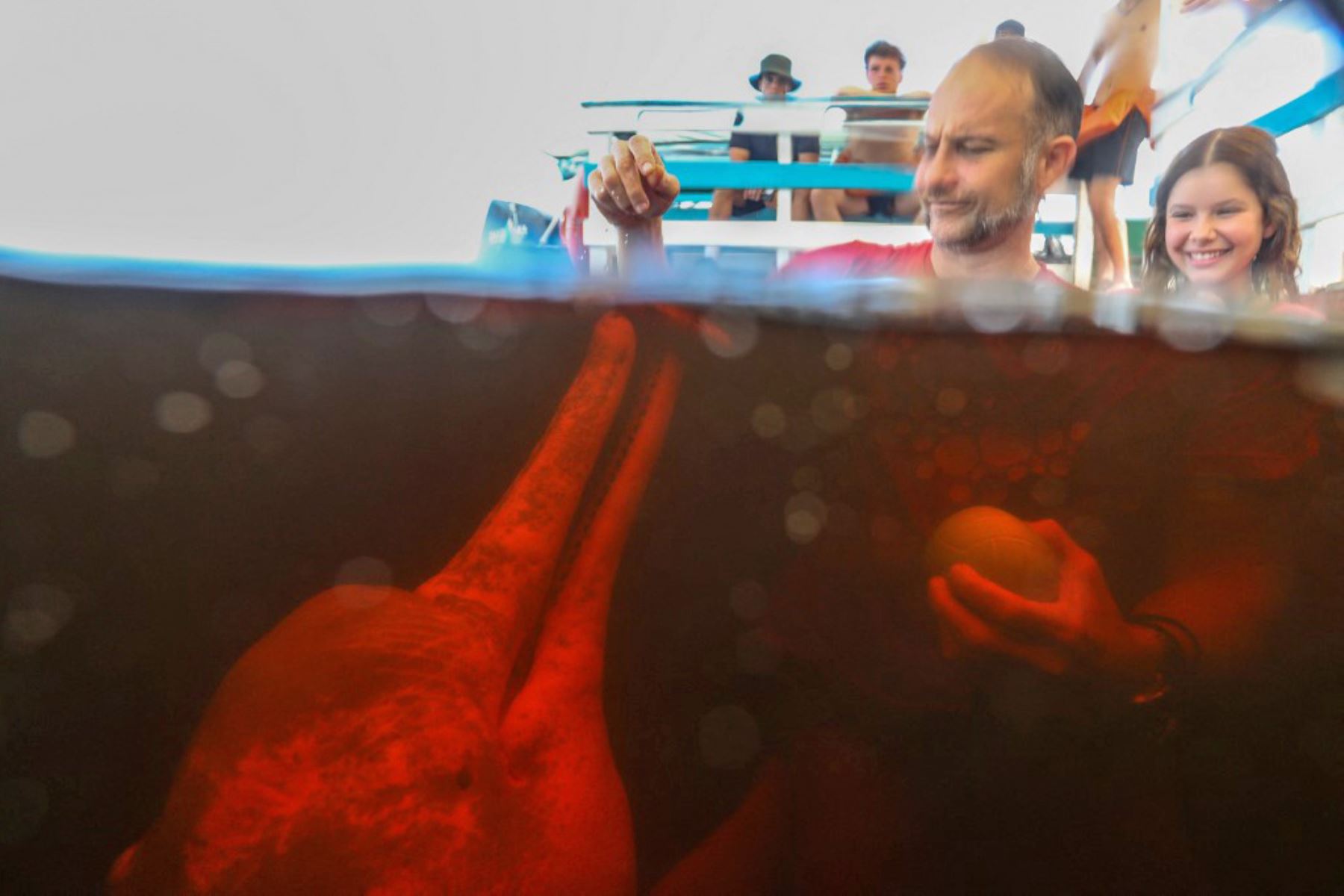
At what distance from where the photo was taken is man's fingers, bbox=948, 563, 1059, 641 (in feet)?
2.36

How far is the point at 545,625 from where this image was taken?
72cm

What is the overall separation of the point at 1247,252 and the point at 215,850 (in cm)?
149

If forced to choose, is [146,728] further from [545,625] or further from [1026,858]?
[1026,858]

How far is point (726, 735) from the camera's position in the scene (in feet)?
2.41

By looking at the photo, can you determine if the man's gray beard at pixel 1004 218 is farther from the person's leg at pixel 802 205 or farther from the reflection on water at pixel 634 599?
the person's leg at pixel 802 205

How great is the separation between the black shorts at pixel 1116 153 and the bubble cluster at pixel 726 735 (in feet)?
5.50

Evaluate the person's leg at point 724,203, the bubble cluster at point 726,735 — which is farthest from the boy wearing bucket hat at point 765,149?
the bubble cluster at point 726,735

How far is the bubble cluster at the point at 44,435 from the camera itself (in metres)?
0.68

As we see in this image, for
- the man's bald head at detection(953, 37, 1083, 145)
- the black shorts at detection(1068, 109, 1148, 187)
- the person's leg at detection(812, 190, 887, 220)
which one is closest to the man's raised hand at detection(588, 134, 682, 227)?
the man's bald head at detection(953, 37, 1083, 145)

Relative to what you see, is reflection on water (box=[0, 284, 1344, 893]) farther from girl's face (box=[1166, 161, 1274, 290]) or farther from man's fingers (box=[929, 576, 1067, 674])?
girl's face (box=[1166, 161, 1274, 290])

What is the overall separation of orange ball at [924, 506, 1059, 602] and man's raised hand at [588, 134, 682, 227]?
1.44 feet

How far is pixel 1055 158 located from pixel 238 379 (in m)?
1.11

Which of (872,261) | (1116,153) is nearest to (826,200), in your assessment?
(1116,153)

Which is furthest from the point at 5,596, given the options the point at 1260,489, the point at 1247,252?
the point at 1247,252
